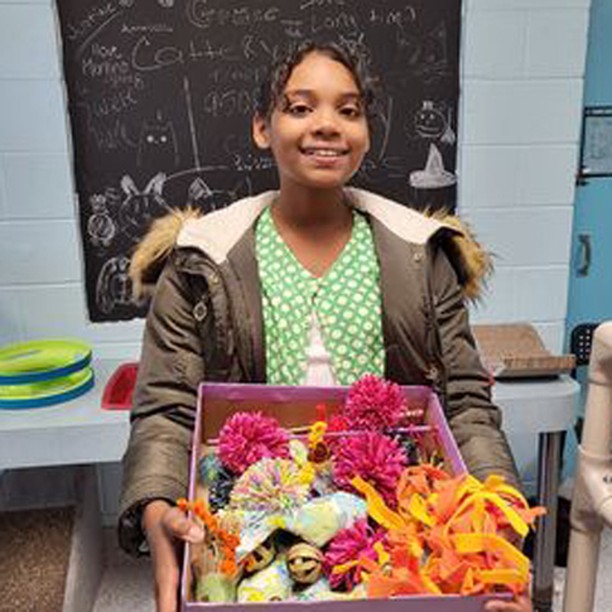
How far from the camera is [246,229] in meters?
1.13

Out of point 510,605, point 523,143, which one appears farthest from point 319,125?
point 523,143

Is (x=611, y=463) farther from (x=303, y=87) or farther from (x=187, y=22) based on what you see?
(x=187, y=22)

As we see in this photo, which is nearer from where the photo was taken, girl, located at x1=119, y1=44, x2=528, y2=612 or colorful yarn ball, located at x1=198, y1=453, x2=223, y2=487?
colorful yarn ball, located at x1=198, y1=453, x2=223, y2=487

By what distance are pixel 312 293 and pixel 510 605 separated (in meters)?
0.54

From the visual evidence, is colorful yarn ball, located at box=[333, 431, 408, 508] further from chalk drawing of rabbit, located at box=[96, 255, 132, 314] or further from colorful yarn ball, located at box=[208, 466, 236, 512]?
chalk drawing of rabbit, located at box=[96, 255, 132, 314]

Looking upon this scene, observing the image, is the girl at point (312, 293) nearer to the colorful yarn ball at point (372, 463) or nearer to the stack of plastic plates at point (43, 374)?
the colorful yarn ball at point (372, 463)

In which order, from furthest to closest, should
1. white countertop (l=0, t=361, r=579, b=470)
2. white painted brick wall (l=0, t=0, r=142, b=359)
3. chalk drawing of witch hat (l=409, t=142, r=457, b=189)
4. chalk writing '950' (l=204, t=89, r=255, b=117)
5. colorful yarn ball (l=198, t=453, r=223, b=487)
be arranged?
chalk drawing of witch hat (l=409, t=142, r=457, b=189), chalk writing '950' (l=204, t=89, r=255, b=117), white painted brick wall (l=0, t=0, r=142, b=359), white countertop (l=0, t=361, r=579, b=470), colorful yarn ball (l=198, t=453, r=223, b=487)

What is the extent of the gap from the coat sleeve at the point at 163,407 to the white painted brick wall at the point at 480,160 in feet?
4.22

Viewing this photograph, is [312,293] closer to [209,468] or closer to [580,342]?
[209,468]

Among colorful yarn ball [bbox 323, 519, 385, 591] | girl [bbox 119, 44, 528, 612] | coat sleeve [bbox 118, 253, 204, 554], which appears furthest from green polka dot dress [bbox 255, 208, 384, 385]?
colorful yarn ball [bbox 323, 519, 385, 591]

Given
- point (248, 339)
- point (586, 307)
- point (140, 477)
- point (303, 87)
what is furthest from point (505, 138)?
point (140, 477)

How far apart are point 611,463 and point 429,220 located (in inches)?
16.5

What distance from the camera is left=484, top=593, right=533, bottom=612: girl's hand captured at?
2.17 feet

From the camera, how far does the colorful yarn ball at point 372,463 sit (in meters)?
0.83
